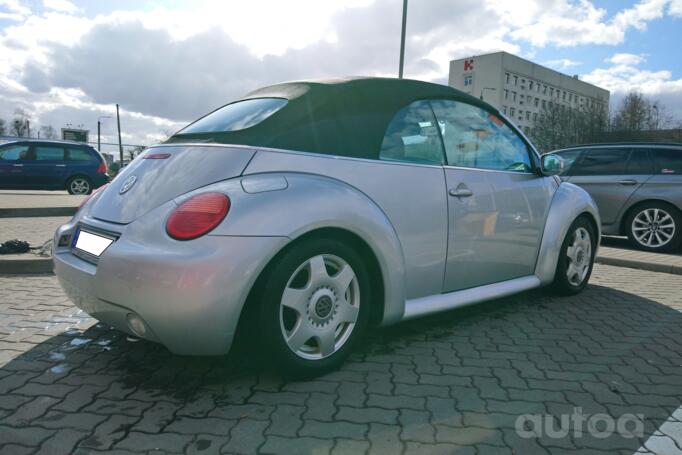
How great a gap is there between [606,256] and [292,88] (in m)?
5.29

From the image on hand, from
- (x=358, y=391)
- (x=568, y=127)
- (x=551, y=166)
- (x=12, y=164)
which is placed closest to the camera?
(x=358, y=391)

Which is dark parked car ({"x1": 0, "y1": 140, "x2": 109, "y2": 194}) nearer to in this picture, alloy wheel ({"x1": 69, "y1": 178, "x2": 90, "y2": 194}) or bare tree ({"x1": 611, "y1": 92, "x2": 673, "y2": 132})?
alloy wheel ({"x1": 69, "y1": 178, "x2": 90, "y2": 194})

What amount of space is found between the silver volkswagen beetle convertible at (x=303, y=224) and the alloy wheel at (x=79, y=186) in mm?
13664

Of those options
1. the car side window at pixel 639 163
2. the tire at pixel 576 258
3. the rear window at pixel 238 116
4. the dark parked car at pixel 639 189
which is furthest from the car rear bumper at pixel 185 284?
the car side window at pixel 639 163

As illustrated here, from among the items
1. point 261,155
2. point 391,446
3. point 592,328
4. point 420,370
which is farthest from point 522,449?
point 592,328

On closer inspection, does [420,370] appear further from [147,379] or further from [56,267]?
[56,267]

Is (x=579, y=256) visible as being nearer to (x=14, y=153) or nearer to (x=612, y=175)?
(x=612, y=175)

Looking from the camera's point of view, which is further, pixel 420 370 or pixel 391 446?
pixel 420 370

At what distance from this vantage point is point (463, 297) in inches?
131

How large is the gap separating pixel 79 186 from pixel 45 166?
102 cm

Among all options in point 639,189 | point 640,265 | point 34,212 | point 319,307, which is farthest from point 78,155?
point 319,307

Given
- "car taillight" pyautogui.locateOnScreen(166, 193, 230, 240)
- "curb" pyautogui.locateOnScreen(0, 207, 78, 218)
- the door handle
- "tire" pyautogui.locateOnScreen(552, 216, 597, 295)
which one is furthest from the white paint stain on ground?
"curb" pyautogui.locateOnScreen(0, 207, 78, 218)

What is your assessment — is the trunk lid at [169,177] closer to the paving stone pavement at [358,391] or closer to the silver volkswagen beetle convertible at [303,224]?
the silver volkswagen beetle convertible at [303,224]

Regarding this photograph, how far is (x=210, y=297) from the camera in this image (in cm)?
222
